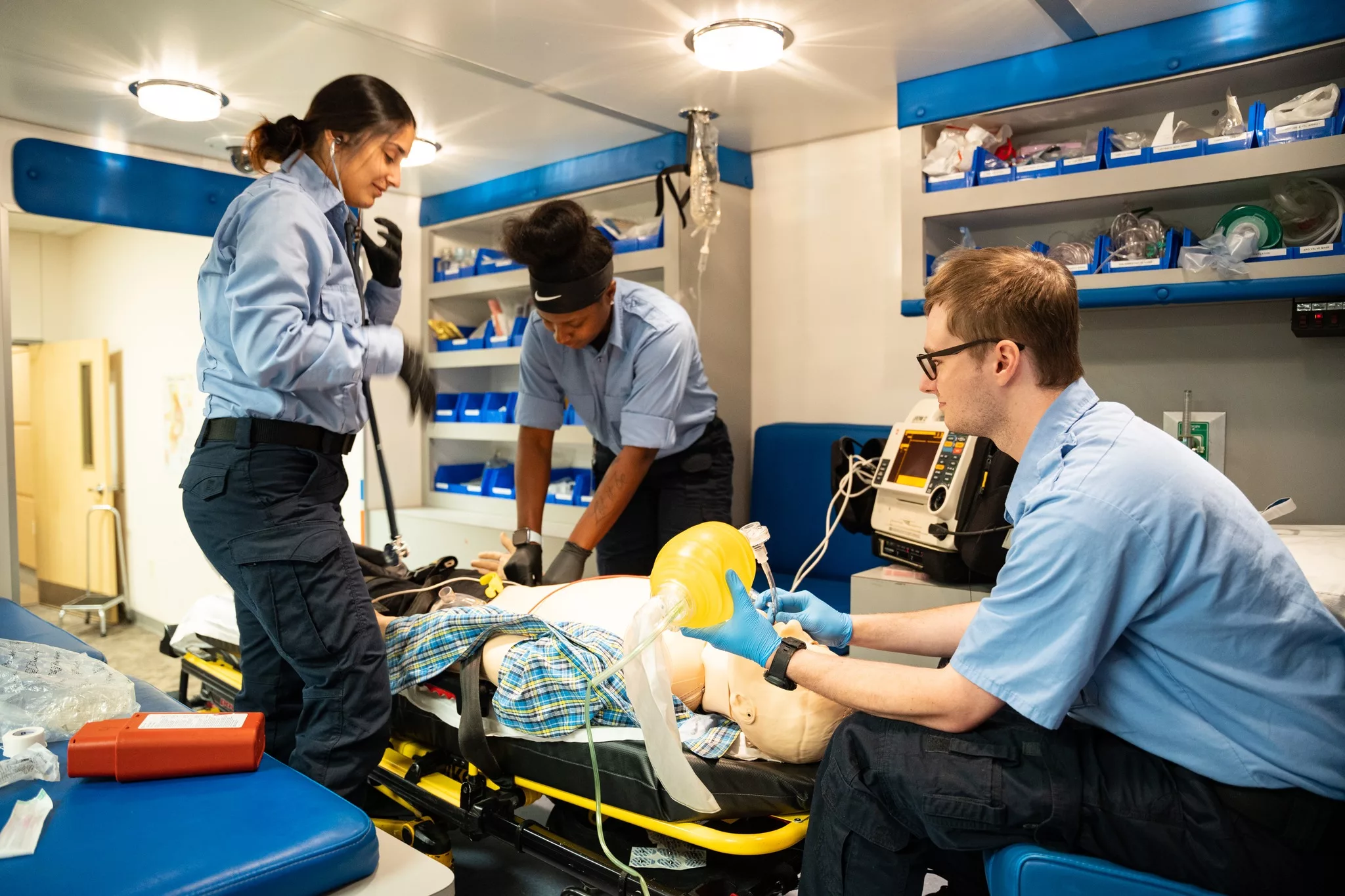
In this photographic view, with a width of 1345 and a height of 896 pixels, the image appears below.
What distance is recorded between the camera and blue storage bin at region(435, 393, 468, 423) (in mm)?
4770

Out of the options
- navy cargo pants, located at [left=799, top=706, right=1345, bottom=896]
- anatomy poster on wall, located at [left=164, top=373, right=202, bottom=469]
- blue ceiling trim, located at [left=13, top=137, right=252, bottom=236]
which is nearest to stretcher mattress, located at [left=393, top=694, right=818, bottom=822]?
navy cargo pants, located at [left=799, top=706, right=1345, bottom=896]

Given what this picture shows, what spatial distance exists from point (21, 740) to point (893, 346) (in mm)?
3061

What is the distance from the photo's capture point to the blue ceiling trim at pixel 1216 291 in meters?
2.38

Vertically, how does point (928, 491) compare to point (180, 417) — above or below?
below

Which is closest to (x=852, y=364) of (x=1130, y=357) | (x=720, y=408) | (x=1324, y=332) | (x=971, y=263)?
(x=720, y=408)

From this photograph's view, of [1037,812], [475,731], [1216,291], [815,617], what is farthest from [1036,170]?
[475,731]

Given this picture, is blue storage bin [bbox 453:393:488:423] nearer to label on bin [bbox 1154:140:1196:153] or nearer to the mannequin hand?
→ the mannequin hand

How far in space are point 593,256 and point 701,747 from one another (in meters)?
1.49

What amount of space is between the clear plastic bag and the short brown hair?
162 centimetres

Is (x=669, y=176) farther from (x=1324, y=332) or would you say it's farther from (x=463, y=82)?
(x=1324, y=332)

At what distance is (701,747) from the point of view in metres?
1.52

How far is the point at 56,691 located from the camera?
161 centimetres

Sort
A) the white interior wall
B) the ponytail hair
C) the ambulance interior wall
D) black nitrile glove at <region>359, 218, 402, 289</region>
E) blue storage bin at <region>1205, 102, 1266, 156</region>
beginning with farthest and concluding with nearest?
the white interior wall
the ambulance interior wall
blue storage bin at <region>1205, 102, 1266, 156</region>
black nitrile glove at <region>359, 218, 402, 289</region>
the ponytail hair

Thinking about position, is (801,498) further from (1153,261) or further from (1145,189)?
(1145,189)
